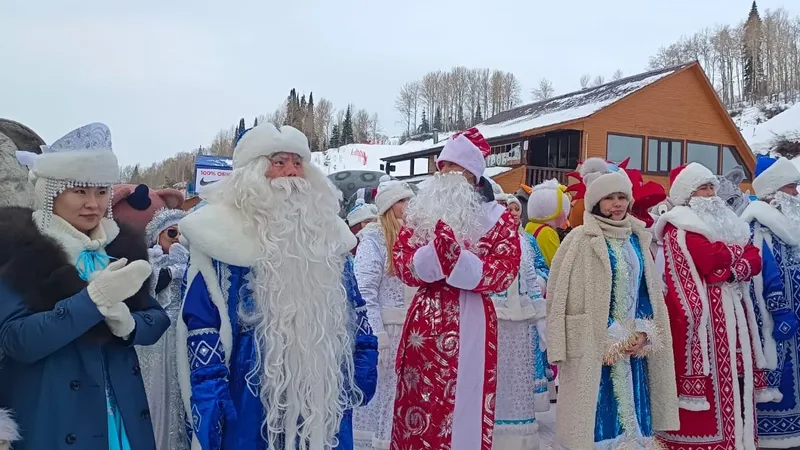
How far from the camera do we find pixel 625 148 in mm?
23641

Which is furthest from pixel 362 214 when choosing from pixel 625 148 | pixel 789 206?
pixel 625 148

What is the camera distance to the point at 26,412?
2.33 m

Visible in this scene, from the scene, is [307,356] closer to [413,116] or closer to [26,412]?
[26,412]

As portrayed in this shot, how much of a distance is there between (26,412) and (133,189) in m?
2.00

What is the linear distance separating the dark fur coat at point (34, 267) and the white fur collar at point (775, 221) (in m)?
4.98

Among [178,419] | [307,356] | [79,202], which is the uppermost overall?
[79,202]

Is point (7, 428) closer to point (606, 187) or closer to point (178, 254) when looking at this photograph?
point (178, 254)

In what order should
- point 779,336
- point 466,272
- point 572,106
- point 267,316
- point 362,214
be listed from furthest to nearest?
point 572,106
point 362,214
point 779,336
point 466,272
point 267,316

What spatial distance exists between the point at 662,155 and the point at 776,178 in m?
20.5

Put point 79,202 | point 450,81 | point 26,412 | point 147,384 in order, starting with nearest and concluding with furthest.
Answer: point 26,412, point 79,202, point 147,384, point 450,81

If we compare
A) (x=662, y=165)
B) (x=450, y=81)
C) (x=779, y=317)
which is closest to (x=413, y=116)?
(x=450, y=81)

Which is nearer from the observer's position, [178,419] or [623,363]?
[178,419]

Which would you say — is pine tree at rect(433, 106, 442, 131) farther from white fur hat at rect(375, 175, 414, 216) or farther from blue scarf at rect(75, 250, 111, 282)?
blue scarf at rect(75, 250, 111, 282)

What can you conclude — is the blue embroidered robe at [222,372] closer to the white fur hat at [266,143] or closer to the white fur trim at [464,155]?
the white fur hat at [266,143]
